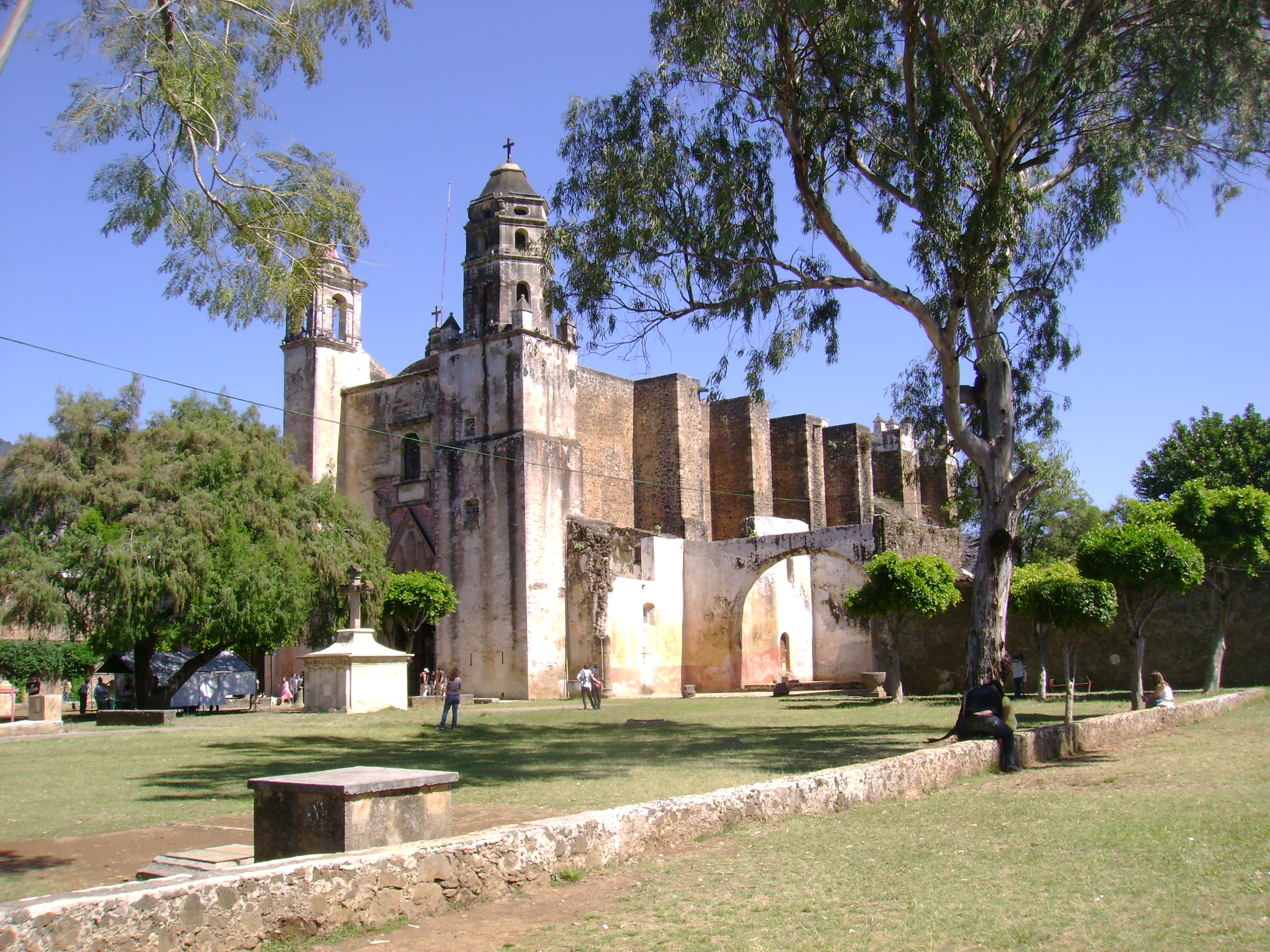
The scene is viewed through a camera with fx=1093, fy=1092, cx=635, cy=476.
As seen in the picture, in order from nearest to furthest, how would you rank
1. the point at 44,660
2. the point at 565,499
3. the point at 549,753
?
the point at 549,753 < the point at 565,499 < the point at 44,660

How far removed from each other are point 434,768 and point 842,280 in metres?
7.45

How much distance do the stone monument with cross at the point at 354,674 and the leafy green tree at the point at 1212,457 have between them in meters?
23.5

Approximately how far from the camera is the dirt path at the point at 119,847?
5.59 metres

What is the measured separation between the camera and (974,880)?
5.09m

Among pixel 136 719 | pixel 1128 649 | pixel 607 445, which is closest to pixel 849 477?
pixel 607 445

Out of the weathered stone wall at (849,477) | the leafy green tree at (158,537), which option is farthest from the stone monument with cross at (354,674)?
the weathered stone wall at (849,477)

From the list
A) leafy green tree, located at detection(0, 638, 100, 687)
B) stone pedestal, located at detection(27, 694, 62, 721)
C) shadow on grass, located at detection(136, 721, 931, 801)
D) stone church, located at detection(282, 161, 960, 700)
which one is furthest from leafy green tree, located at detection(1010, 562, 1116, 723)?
leafy green tree, located at detection(0, 638, 100, 687)

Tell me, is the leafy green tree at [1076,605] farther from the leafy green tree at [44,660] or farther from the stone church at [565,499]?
the leafy green tree at [44,660]

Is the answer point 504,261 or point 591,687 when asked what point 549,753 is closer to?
point 591,687

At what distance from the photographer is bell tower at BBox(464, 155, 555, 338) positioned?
93.1 feet

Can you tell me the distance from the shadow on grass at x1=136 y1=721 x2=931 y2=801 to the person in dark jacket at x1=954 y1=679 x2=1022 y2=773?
108cm

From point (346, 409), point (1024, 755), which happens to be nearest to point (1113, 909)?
point (1024, 755)

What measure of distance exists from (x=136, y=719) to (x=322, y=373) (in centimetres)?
1537

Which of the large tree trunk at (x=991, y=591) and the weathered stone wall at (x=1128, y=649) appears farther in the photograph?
the weathered stone wall at (x=1128, y=649)
